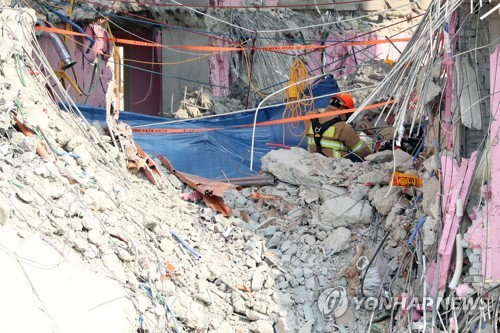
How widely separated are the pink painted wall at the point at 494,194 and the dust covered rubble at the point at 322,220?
29.9 inches

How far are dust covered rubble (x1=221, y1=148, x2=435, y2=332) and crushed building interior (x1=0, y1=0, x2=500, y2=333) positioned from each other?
0.02m

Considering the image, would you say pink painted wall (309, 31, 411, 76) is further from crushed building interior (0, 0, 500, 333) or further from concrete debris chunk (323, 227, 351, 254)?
concrete debris chunk (323, 227, 351, 254)

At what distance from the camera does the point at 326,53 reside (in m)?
20.8

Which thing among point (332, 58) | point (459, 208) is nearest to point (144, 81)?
point (332, 58)

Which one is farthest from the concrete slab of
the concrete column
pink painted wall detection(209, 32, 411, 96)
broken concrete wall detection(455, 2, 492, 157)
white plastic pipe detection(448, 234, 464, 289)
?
pink painted wall detection(209, 32, 411, 96)

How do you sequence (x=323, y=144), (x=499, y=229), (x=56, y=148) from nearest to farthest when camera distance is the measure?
(x=499, y=229) < (x=56, y=148) < (x=323, y=144)

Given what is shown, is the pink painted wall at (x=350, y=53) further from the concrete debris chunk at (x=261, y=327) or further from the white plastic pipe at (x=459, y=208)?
the concrete debris chunk at (x=261, y=327)

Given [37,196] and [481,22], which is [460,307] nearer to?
[481,22]

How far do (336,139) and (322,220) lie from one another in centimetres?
180

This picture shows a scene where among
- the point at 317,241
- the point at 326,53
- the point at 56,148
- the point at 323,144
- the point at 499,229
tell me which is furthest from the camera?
the point at 326,53

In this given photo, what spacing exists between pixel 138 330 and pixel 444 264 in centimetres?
292

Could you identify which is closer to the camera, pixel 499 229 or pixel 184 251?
pixel 499 229

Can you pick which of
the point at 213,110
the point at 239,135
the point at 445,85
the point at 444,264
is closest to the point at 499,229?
the point at 444,264

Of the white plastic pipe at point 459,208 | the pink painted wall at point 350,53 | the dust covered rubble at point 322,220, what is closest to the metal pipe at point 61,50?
the dust covered rubble at point 322,220
